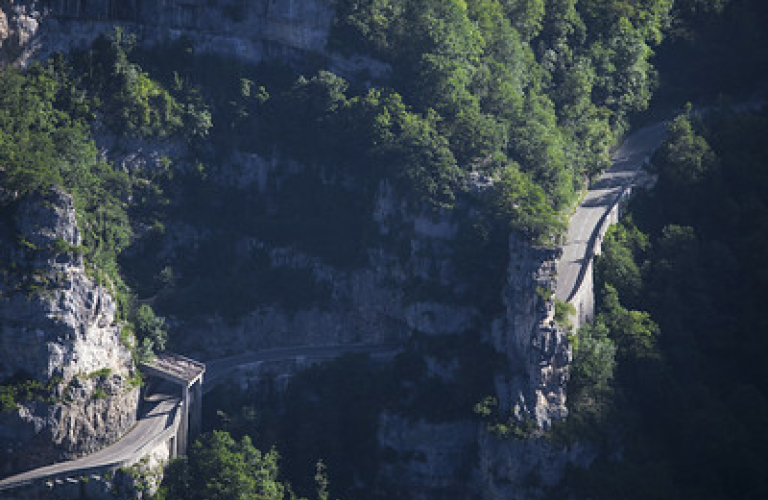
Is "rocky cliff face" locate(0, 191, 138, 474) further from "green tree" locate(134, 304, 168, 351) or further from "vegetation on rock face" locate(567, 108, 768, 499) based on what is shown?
"vegetation on rock face" locate(567, 108, 768, 499)

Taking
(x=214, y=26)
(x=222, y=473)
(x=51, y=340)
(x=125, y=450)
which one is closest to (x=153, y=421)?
(x=125, y=450)

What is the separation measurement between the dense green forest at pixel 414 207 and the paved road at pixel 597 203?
86.6 inches

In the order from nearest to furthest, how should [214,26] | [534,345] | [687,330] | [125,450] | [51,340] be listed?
[51,340]
[125,450]
[534,345]
[687,330]
[214,26]

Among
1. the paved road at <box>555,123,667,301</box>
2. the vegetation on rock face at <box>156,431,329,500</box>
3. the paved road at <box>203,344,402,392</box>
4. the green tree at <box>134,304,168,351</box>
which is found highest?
the paved road at <box>555,123,667,301</box>

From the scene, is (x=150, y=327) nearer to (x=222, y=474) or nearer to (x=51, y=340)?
(x=51, y=340)

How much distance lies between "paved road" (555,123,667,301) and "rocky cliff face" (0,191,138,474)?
38.4 meters

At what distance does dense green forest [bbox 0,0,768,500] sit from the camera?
127625 mm

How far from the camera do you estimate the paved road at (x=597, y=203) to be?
135 m

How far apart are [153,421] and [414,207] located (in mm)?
28280

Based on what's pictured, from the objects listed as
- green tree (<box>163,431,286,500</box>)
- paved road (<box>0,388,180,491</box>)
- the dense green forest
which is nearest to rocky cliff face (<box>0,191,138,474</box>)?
paved road (<box>0,388,180,491</box>)

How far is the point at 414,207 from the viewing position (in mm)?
133875

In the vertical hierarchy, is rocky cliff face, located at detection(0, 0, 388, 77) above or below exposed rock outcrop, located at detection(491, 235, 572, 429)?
above

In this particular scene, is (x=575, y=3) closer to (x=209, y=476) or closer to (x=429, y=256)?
(x=429, y=256)

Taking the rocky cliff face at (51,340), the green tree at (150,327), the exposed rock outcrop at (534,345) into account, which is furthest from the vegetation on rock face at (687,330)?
the rocky cliff face at (51,340)
